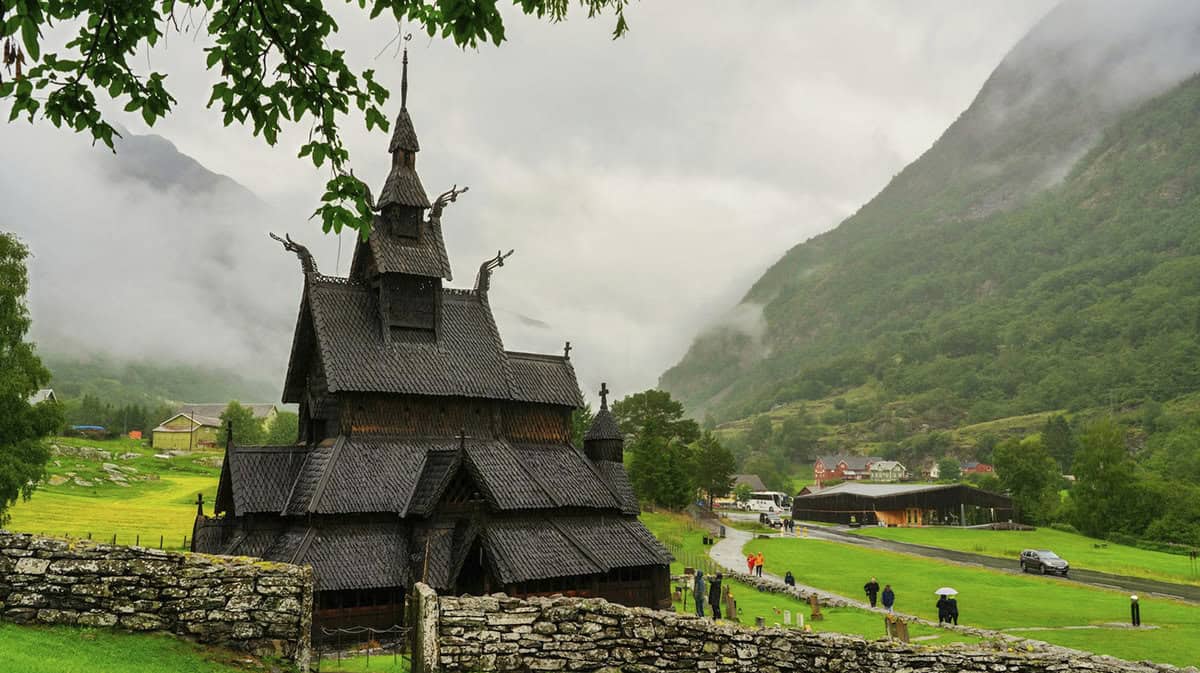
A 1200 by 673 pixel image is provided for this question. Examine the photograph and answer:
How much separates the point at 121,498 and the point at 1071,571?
86541mm

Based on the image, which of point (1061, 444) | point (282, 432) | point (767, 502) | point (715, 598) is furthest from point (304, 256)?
point (1061, 444)

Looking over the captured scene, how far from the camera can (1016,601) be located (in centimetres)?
4431

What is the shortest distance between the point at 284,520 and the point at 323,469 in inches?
96.5

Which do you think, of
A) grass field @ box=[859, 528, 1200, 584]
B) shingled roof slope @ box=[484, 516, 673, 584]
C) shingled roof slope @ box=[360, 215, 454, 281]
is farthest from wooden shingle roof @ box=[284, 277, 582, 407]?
grass field @ box=[859, 528, 1200, 584]

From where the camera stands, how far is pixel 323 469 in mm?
29203

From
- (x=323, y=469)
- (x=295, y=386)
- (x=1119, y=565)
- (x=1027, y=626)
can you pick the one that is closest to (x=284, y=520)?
(x=323, y=469)

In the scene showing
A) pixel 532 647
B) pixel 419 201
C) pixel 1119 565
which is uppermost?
pixel 419 201

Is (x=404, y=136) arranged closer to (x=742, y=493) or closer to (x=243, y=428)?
(x=243, y=428)

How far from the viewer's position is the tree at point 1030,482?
110375 millimetres

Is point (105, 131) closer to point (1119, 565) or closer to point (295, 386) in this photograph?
point (295, 386)

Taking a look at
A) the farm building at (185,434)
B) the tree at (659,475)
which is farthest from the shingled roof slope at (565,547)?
the farm building at (185,434)

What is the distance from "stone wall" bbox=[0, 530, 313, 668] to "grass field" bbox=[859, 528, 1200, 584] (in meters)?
66.6

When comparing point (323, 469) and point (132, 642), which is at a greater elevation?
point (323, 469)

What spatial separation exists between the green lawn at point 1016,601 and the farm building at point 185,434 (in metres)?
129
